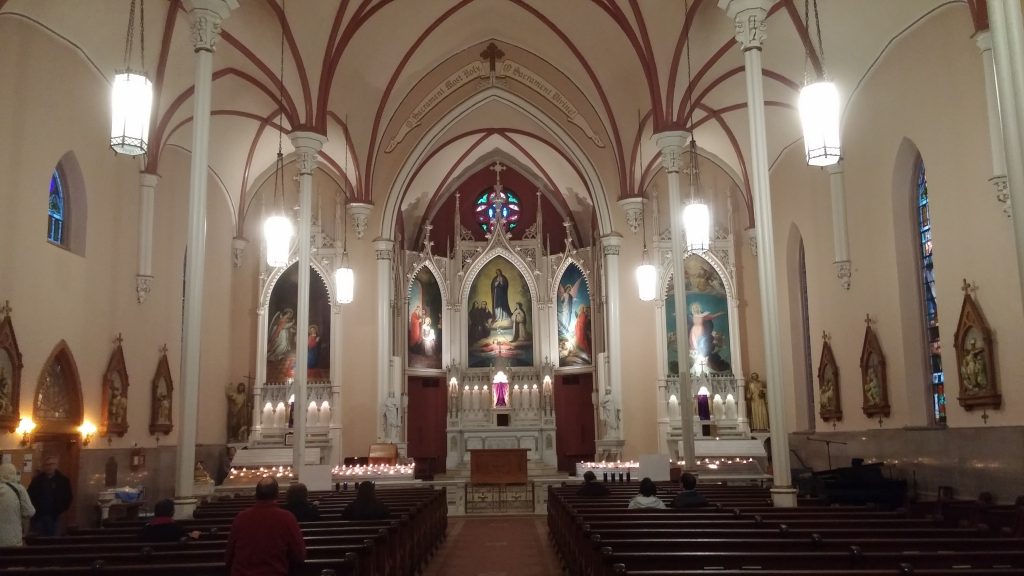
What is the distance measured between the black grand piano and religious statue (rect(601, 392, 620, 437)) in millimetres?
9598

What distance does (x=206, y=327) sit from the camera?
24.2m

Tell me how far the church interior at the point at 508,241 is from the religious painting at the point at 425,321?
14cm

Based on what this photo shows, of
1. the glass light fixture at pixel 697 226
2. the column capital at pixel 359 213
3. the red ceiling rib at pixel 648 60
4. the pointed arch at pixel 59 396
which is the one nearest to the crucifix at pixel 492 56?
the column capital at pixel 359 213

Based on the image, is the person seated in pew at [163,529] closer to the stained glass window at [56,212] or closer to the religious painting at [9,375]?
the religious painting at [9,375]

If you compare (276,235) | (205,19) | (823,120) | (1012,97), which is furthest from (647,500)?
(205,19)

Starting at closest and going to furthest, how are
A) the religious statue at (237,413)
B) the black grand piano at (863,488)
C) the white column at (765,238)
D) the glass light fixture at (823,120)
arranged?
1. the glass light fixture at (823,120)
2. the white column at (765,238)
3. the black grand piano at (863,488)
4. the religious statue at (237,413)

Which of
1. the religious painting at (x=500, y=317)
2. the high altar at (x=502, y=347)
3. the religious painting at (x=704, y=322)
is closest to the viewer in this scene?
the high altar at (x=502, y=347)

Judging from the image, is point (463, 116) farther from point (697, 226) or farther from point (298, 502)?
point (298, 502)

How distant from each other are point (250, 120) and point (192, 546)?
60.2ft

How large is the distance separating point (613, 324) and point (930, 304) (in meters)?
10.6

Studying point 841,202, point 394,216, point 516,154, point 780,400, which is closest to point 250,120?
point 394,216

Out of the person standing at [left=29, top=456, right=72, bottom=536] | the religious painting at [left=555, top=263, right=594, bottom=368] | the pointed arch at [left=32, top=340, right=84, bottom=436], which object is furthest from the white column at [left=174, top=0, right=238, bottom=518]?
the religious painting at [left=555, top=263, right=594, bottom=368]

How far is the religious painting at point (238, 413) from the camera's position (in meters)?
24.9

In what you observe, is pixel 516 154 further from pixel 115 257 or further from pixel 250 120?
pixel 115 257
